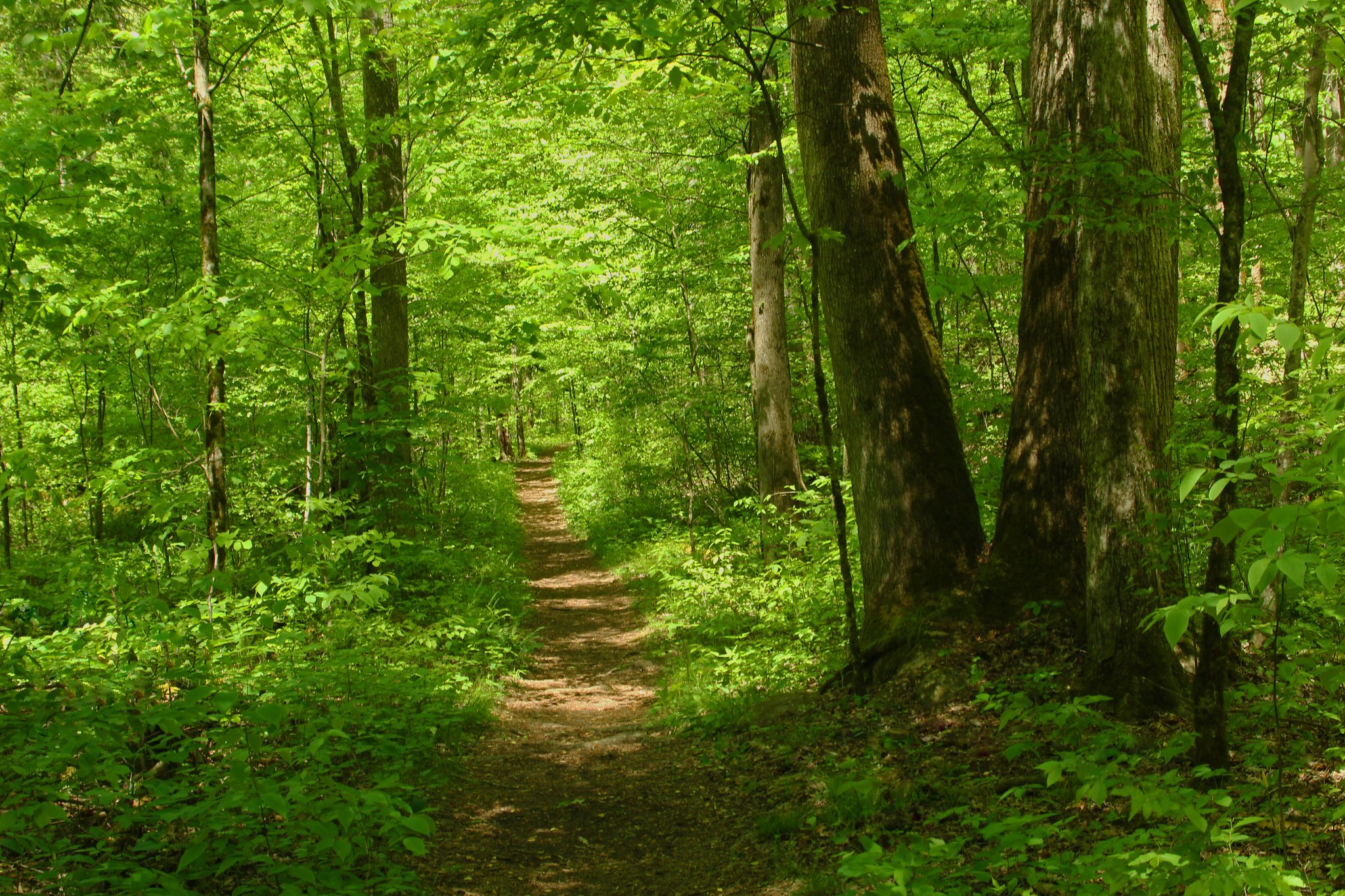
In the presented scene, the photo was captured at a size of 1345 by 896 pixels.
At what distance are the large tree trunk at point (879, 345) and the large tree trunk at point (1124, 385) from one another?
1.39 meters

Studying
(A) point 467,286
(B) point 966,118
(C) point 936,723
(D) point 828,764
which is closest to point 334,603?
(D) point 828,764

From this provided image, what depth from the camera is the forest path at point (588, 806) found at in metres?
3.96

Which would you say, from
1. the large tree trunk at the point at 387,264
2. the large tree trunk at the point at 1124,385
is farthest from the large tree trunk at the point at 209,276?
the large tree trunk at the point at 1124,385

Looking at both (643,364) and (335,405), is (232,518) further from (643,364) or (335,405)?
(643,364)

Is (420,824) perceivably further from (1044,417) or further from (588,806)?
(1044,417)

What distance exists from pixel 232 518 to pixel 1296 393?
902cm

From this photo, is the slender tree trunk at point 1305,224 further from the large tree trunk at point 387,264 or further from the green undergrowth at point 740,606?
the large tree trunk at point 387,264

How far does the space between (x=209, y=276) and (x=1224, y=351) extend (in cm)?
Answer: 601

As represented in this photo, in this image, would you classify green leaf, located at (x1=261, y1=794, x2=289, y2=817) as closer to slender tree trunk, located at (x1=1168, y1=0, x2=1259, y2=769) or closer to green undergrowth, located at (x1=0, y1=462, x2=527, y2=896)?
green undergrowth, located at (x1=0, y1=462, x2=527, y2=896)

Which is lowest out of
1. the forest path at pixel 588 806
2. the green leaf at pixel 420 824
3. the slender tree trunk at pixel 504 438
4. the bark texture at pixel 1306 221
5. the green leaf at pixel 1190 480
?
the forest path at pixel 588 806

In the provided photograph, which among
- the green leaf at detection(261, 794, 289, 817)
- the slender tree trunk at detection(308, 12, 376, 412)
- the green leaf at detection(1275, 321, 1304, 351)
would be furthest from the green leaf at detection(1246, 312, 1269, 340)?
the slender tree trunk at detection(308, 12, 376, 412)

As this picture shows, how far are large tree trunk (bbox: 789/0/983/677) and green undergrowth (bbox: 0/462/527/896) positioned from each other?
321 centimetres

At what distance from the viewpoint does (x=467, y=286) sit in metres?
12.2

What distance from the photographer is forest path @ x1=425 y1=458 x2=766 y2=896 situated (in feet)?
13.0
